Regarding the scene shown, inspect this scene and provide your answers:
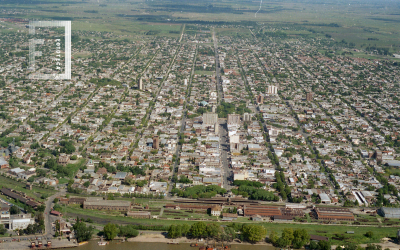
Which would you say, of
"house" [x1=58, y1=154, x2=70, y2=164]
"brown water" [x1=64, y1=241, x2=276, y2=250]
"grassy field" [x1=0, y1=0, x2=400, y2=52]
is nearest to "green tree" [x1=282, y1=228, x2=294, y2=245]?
"brown water" [x1=64, y1=241, x2=276, y2=250]

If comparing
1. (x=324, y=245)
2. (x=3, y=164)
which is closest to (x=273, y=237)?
(x=324, y=245)

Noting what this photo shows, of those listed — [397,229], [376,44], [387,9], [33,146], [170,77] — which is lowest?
[397,229]

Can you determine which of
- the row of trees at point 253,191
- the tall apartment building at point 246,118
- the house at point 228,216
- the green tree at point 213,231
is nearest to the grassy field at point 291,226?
the house at point 228,216

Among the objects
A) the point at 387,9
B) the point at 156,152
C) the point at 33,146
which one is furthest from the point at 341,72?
the point at 387,9

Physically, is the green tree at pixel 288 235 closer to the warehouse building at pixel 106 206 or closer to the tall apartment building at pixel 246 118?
the warehouse building at pixel 106 206

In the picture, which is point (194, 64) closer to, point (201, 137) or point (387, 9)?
point (201, 137)

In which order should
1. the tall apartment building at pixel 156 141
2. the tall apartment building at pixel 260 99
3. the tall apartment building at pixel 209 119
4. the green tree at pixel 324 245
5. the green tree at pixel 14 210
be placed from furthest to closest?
the tall apartment building at pixel 260 99 → the tall apartment building at pixel 209 119 → the tall apartment building at pixel 156 141 → the green tree at pixel 14 210 → the green tree at pixel 324 245

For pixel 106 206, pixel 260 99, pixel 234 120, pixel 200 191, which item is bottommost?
pixel 106 206

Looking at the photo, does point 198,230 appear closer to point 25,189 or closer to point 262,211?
point 262,211
